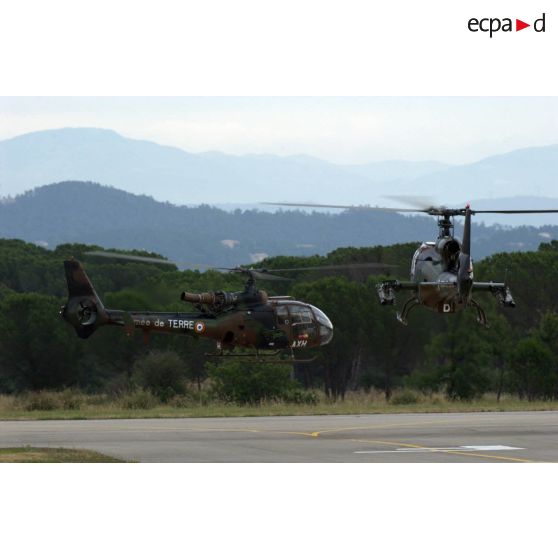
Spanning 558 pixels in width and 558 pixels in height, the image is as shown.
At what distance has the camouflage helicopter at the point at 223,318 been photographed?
39688 mm

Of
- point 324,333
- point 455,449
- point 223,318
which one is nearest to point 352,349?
point 324,333

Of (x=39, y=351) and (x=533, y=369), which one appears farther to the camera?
(x=39, y=351)

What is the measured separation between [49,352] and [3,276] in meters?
29.8

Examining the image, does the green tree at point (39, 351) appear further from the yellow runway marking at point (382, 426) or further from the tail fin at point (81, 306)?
the yellow runway marking at point (382, 426)

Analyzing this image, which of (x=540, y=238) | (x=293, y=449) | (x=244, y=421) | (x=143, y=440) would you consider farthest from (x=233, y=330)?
(x=540, y=238)

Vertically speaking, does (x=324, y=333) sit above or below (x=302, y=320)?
below

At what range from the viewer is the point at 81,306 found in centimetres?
4012

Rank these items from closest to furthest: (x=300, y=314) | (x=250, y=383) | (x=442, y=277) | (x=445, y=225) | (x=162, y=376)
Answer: (x=442, y=277) → (x=445, y=225) → (x=300, y=314) → (x=250, y=383) → (x=162, y=376)

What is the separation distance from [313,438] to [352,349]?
37.2 meters

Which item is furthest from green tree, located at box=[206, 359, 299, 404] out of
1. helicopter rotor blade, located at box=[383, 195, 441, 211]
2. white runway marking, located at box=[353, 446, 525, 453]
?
white runway marking, located at box=[353, 446, 525, 453]

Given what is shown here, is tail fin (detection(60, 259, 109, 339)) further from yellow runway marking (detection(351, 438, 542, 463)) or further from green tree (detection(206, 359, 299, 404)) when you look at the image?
green tree (detection(206, 359, 299, 404))

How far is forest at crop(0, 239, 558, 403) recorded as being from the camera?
6231 cm

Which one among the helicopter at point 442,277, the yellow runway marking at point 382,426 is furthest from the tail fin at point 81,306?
the yellow runway marking at point 382,426

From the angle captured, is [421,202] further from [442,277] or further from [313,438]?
[313,438]
